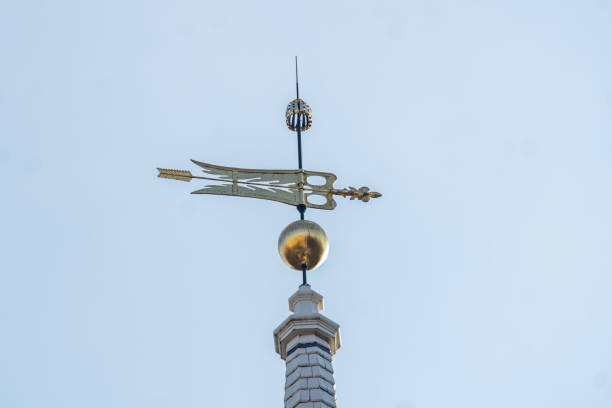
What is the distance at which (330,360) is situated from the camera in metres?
18.3

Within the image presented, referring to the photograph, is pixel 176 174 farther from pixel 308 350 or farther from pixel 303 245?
pixel 308 350

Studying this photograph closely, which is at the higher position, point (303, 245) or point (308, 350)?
point (303, 245)

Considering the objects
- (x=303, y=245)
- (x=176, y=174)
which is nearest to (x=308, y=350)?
(x=303, y=245)

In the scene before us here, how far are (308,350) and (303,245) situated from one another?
1.81m

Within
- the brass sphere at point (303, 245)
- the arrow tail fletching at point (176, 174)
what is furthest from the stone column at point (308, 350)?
the arrow tail fletching at point (176, 174)

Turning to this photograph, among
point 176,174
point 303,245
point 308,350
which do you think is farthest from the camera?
point 176,174

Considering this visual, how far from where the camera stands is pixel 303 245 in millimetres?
18828

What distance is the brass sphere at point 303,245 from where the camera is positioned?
61.8ft

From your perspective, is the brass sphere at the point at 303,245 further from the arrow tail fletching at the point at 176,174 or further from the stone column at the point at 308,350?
the arrow tail fletching at the point at 176,174

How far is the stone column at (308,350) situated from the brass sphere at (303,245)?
1.64 ft

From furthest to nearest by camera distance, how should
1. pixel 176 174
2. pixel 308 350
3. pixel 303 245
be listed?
pixel 176 174
pixel 303 245
pixel 308 350

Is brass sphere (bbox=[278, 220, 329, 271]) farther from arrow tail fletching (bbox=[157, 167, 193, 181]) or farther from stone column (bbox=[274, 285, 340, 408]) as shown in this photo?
arrow tail fletching (bbox=[157, 167, 193, 181])

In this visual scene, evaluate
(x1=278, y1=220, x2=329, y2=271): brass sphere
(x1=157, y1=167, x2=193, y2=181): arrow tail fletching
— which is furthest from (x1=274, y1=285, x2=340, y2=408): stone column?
(x1=157, y1=167, x2=193, y2=181): arrow tail fletching

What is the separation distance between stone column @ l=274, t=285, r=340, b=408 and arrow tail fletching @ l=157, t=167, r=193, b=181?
273 cm
